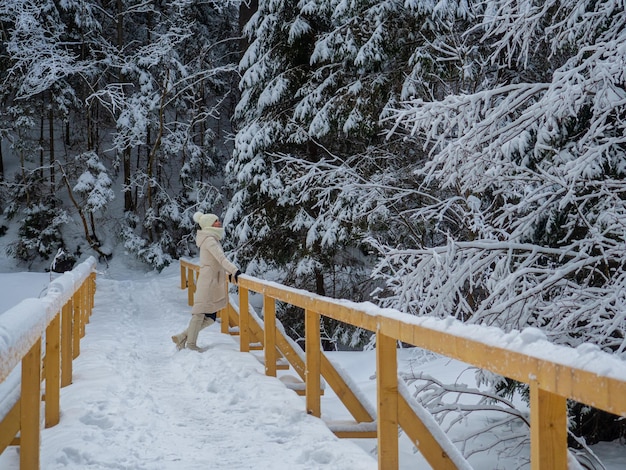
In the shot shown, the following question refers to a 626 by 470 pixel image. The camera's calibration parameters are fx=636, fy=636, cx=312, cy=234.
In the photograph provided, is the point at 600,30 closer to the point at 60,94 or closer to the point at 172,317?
the point at 172,317

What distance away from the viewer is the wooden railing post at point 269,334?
596cm

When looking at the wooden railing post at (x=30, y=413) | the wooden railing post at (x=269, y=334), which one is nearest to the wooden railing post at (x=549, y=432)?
the wooden railing post at (x=30, y=413)

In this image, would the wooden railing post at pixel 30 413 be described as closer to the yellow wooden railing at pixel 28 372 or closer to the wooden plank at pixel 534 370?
the yellow wooden railing at pixel 28 372

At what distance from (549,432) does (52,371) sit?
351cm

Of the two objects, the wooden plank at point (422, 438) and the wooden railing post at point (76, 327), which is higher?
the wooden plank at point (422, 438)

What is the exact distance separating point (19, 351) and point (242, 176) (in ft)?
37.7

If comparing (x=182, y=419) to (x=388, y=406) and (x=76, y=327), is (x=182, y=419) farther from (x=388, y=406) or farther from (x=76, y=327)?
(x=76, y=327)

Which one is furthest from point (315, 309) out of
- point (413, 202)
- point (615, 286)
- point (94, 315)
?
point (94, 315)

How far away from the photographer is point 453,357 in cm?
253

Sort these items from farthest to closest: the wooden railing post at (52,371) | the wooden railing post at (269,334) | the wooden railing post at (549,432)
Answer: the wooden railing post at (269,334) → the wooden railing post at (52,371) → the wooden railing post at (549,432)

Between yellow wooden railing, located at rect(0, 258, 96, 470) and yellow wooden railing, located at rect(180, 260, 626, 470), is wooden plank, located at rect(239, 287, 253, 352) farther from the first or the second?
yellow wooden railing, located at rect(0, 258, 96, 470)

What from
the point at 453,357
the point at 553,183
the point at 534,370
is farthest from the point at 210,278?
the point at 534,370

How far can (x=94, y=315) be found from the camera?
40.0ft

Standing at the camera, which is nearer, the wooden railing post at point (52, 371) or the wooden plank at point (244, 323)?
the wooden railing post at point (52, 371)
